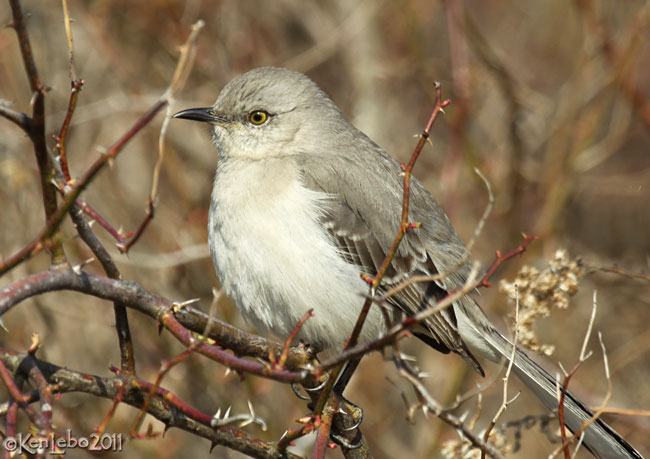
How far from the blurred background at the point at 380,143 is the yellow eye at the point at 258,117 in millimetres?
1360

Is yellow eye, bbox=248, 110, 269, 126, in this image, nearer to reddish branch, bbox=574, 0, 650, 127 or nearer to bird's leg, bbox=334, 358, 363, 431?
bird's leg, bbox=334, 358, 363, 431

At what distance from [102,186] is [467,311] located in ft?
11.8

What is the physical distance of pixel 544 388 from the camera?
452 centimetres

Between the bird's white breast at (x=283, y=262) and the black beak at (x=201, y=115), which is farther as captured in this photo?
the black beak at (x=201, y=115)

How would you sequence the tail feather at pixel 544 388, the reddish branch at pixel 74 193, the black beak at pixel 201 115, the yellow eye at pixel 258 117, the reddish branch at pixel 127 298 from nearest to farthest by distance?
the reddish branch at pixel 74 193 < the reddish branch at pixel 127 298 < the tail feather at pixel 544 388 < the black beak at pixel 201 115 < the yellow eye at pixel 258 117

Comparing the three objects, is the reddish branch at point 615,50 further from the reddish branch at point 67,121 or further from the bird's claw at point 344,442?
the reddish branch at point 67,121

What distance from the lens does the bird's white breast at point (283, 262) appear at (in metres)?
4.20

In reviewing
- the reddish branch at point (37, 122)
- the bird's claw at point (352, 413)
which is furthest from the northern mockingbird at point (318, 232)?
the reddish branch at point (37, 122)

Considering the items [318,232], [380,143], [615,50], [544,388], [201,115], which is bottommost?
[544,388]

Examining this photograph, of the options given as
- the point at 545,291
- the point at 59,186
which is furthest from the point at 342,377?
the point at 59,186

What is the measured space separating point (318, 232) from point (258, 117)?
3.53ft

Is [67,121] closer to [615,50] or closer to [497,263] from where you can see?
[497,263]

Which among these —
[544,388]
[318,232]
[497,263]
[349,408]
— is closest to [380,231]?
[318,232]

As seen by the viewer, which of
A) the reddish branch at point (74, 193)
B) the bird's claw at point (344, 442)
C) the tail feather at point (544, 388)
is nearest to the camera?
the reddish branch at point (74, 193)
